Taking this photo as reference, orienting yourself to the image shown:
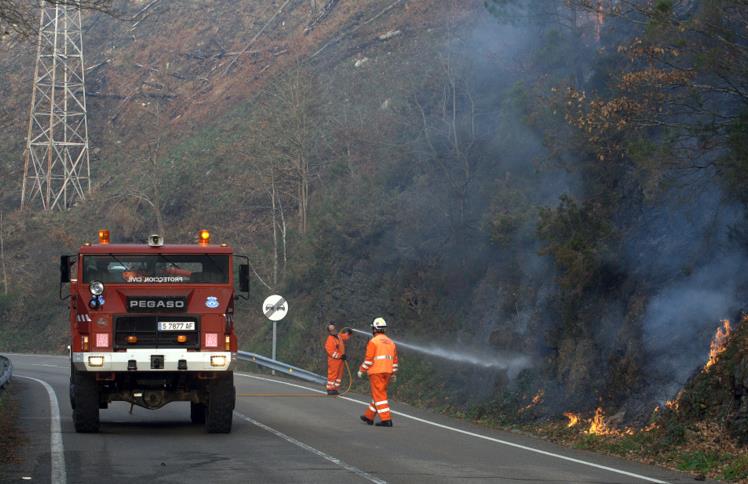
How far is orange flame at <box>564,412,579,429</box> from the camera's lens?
60.1 feet

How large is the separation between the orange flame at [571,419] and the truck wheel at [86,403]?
24.8ft

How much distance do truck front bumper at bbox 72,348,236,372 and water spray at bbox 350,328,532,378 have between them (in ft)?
26.8

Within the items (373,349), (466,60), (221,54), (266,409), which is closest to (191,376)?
(373,349)

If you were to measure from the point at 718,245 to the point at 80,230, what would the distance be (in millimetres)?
39088

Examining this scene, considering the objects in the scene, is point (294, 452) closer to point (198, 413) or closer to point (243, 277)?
point (243, 277)

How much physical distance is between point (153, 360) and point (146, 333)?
1.38ft

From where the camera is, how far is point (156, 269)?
16625mm

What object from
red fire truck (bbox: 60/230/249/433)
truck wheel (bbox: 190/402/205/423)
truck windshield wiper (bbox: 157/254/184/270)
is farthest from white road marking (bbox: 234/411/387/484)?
truck windshield wiper (bbox: 157/254/184/270)

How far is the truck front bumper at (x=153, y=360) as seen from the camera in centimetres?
1599

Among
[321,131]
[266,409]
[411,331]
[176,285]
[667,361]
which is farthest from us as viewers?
[321,131]

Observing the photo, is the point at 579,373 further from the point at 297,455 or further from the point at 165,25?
the point at 165,25

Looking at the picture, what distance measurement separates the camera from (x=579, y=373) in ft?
65.0

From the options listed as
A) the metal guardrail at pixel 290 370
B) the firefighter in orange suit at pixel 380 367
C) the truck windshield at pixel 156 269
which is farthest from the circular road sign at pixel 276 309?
the truck windshield at pixel 156 269

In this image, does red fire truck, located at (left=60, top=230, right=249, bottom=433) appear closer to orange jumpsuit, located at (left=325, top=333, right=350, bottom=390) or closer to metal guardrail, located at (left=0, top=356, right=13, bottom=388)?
orange jumpsuit, located at (left=325, top=333, right=350, bottom=390)
